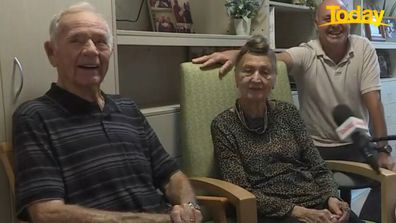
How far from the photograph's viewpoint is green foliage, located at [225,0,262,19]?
90.9 inches

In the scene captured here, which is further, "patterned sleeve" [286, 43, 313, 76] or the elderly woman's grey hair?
"patterned sleeve" [286, 43, 313, 76]

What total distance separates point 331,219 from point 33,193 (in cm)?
108

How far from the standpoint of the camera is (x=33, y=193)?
1.25 metres

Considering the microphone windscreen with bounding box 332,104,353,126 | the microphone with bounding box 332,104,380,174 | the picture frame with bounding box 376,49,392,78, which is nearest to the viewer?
the microphone with bounding box 332,104,380,174

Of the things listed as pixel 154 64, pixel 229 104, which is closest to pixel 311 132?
pixel 229 104

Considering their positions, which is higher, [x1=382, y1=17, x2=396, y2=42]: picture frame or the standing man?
[x1=382, y1=17, x2=396, y2=42]: picture frame

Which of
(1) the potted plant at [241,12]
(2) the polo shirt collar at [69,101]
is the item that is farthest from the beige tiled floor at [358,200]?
(2) the polo shirt collar at [69,101]

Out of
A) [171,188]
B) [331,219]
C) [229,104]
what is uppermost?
[229,104]

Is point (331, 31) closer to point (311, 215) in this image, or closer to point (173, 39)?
point (173, 39)

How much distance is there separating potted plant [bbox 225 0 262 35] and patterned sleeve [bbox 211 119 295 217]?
0.75m

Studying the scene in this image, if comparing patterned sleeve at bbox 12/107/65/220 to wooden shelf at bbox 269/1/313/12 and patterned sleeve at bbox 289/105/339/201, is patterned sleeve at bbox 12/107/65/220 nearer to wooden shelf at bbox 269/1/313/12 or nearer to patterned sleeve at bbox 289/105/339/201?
patterned sleeve at bbox 289/105/339/201

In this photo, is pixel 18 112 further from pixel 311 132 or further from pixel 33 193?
pixel 311 132

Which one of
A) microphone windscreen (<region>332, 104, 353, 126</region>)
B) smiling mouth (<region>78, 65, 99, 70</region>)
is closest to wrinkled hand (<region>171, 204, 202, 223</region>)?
smiling mouth (<region>78, 65, 99, 70</region>)

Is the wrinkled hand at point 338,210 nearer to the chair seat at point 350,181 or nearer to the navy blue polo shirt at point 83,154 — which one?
the chair seat at point 350,181
